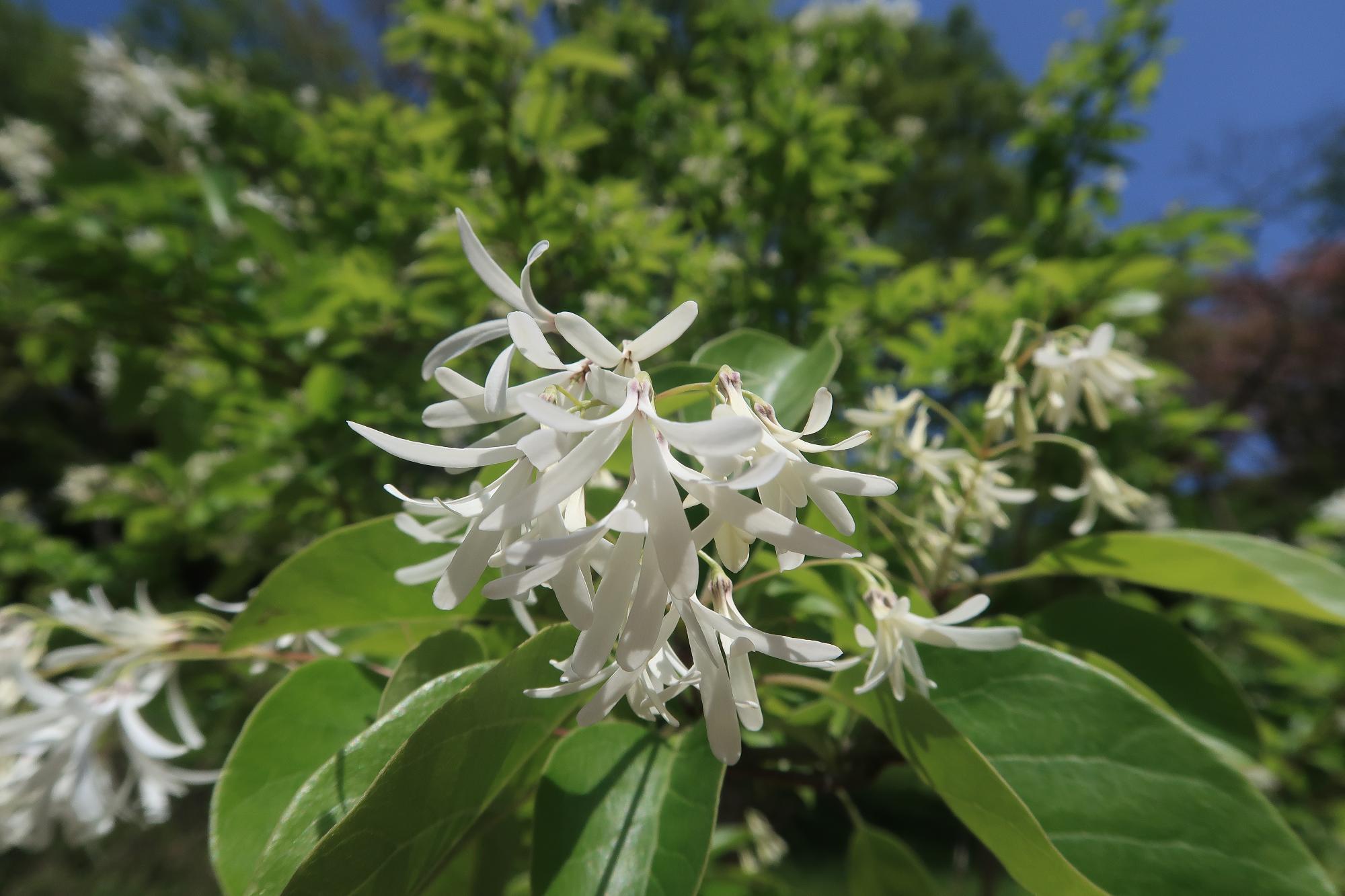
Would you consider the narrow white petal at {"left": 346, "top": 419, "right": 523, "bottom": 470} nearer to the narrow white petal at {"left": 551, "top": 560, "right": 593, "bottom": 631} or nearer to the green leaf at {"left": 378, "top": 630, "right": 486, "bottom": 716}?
the narrow white petal at {"left": 551, "top": 560, "right": 593, "bottom": 631}

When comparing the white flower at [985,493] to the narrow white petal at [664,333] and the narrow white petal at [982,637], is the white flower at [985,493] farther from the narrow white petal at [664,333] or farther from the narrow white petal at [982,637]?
the narrow white petal at [664,333]

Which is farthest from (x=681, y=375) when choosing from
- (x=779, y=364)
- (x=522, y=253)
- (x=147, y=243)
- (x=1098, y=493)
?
(x=147, y=243)

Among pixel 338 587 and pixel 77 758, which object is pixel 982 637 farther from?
pixel 77 758

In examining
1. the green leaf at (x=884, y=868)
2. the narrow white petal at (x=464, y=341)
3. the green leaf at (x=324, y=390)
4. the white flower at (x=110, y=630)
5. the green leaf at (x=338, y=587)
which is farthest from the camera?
the green leaf at (x=324, y=390)

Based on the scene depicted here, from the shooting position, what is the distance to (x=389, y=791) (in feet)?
1.17

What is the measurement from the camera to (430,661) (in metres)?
0.51

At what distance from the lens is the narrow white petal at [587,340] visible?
1.12ft

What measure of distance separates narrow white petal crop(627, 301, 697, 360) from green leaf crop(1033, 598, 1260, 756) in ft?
2.01

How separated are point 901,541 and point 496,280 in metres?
0.61

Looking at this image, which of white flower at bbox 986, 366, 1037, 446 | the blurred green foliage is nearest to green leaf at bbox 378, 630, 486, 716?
white flower at bbox 986, 366, 1037, 446

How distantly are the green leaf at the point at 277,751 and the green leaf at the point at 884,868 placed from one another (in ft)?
2.17

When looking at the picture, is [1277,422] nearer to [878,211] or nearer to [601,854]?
[878,211]

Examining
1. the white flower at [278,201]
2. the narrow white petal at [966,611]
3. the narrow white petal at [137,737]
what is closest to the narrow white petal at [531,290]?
the narrow white petal at [966,611]

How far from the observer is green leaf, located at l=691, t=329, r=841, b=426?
0.60 meters
